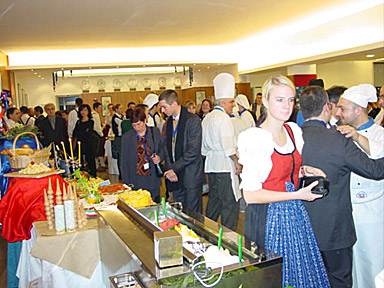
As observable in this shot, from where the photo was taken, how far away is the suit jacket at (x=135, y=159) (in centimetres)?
377

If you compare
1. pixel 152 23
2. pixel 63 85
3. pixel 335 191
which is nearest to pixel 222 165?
pixel 335 191

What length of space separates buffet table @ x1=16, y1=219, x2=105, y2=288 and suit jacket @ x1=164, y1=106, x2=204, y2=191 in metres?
1.36

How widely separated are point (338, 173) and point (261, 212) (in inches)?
22.6

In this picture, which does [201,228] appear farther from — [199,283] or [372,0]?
[372,0]

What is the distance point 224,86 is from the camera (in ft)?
14.1

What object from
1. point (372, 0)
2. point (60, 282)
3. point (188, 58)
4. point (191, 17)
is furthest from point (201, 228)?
point (188, 58)

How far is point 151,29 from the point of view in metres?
7.84

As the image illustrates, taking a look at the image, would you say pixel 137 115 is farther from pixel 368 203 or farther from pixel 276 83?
pixel 368 203

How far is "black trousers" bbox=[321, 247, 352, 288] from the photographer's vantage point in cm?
229

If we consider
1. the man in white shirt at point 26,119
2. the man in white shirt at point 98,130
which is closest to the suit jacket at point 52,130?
the man in white shirt at point 26,119

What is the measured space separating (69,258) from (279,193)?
1454 mm

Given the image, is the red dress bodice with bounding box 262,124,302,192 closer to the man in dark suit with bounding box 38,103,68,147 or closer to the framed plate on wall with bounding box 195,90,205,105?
the man in dark suit with bounding box 38,103,68,147

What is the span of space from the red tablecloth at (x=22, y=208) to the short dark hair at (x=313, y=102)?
2043mm

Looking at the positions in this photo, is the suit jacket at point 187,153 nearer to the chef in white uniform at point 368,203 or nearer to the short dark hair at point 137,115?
the short dark hair at point 137,115
